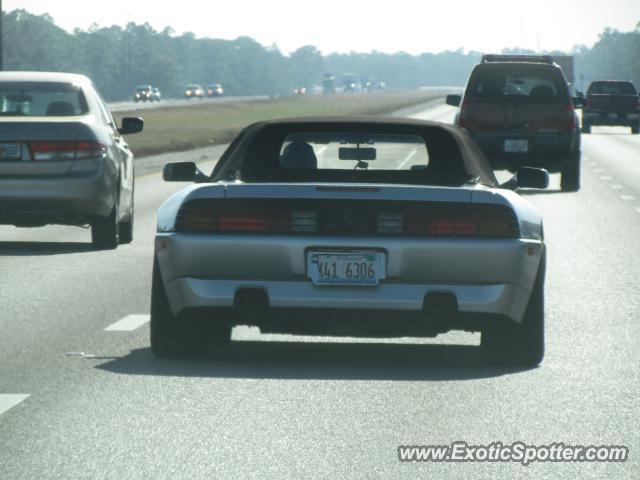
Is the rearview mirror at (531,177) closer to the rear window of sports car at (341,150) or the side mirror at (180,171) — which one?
the rear window of sports car at (341,150)

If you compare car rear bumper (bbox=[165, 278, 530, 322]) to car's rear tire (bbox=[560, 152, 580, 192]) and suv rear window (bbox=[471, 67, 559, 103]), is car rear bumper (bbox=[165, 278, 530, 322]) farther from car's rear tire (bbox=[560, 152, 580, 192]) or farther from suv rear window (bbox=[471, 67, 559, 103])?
car's rear tire (bbox=[560, 152, 580, 192])

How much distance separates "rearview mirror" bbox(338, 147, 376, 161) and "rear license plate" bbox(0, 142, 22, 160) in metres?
6.06

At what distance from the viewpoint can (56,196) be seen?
1497 centimetres

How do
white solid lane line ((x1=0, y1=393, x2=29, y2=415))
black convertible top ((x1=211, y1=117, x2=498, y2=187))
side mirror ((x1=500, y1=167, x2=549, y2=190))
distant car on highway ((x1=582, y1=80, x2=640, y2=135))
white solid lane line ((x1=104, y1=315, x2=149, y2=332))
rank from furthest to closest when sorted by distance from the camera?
distant car on highway ((x1=582, y1=80, x2=640, y2=135))
white solid lane line ((x1=104, y1=315, x2=149, y2=332))
side mirror ((x1=500, y1=167, x2=549, y2=190))
black convertible top ((x1=211, y1=117, x2=498, y2=187))
white solid lane line ((x1=0, y1=393, x2=29, y2=415))

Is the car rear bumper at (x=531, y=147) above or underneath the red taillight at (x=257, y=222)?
underneath

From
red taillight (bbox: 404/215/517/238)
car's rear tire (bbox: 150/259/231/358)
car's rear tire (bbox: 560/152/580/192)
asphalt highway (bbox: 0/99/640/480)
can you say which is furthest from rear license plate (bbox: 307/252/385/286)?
car's rear tire (bbox: 560/152/580/192)

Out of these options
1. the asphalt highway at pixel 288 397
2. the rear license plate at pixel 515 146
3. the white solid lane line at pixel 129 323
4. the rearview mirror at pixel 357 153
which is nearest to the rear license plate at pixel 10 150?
the asphalt highway at pixel 288 397

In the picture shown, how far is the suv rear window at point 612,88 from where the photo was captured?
58.0 m

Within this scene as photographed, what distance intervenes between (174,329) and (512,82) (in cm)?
1648

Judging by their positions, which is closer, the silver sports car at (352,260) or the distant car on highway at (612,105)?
the silver sports car at (352,260)

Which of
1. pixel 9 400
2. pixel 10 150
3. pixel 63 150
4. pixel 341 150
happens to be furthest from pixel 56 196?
pixel 9 400

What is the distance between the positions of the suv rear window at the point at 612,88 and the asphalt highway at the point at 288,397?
46.6 metres

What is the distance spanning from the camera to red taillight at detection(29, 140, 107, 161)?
14984 millimetres

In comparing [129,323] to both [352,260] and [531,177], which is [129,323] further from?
[531,177]
